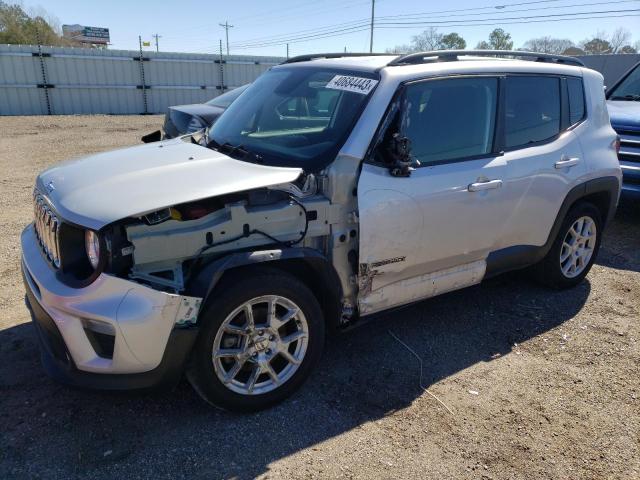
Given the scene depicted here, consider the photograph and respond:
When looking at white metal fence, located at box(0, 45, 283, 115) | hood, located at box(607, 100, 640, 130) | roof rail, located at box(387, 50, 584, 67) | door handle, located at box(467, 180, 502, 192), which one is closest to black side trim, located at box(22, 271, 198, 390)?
door handle, located at box(467, 180, 502, 192)

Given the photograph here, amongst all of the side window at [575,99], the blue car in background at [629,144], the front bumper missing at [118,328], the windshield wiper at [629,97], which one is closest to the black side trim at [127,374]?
the front bumper missing at [118,328]

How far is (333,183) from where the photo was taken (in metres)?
3.08

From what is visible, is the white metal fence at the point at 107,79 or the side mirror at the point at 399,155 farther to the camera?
the white metal fence at the point at 107,79

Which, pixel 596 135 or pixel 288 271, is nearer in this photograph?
pixel 288 271

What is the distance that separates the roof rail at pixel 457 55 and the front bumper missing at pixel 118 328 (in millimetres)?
2173

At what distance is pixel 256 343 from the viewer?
2.92 m

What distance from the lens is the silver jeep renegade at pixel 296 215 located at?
259cm

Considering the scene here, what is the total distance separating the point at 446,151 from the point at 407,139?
19.4 inches

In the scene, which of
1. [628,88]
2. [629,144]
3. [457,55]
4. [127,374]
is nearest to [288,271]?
[127,374]

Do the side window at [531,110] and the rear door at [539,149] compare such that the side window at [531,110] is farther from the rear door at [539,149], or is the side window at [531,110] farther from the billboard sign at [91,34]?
the billboard sign at [91,34]

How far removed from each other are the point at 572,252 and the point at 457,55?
2.20m

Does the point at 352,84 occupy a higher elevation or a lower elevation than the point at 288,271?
higher

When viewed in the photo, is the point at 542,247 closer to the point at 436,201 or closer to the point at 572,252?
the point at 572,252

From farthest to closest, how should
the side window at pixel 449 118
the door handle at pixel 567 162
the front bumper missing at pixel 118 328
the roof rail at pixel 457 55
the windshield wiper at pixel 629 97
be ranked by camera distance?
the windshield wiper at pixel 629 97
the door handle at pixel 567 162
the roof rail at pixel 457 55
the side window at pixel 449 118
the front bumper missing at pixel 118 328
